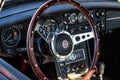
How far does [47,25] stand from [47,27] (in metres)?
0.06

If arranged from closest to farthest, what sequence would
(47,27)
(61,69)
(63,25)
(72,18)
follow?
(61,69) < (47,27) < (63,25) < (72,18)

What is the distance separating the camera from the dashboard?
2.98 metres

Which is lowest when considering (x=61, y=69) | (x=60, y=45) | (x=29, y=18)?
(x=61, y=69)

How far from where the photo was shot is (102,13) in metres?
3.91

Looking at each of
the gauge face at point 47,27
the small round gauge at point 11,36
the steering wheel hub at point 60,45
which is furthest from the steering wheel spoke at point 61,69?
the small round gauge at point 11,36

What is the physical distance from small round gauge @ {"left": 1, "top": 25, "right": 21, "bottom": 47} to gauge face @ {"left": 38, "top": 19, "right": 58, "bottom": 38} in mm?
204

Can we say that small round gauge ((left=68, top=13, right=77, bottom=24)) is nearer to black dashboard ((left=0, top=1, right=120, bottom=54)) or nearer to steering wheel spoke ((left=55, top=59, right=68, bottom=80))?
black dashboard ((left=0, top=1, right=120, bottom=54))

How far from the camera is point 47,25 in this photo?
3.10 metres

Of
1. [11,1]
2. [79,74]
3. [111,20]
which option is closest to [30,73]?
[79,74]

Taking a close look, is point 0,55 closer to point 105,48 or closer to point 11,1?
point 11,1

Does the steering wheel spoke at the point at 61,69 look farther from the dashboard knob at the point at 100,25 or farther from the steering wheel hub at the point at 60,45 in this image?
the dashboard knob at the point at 100,25

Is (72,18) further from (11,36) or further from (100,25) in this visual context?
(11,36)

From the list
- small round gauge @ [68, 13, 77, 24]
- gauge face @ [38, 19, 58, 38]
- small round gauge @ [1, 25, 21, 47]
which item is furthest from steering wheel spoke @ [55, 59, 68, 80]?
small round gauge @ [68, 13, 77, 24]

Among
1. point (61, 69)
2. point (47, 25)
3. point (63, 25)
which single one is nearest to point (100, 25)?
point (63, 25)
